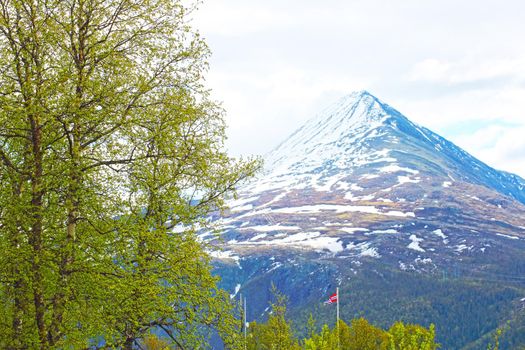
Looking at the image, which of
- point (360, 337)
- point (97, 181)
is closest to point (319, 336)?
point (97, 181)

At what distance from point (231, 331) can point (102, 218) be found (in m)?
5.70

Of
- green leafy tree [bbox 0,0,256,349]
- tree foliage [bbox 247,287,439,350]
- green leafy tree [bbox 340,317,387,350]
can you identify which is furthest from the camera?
green leafy tree [bbox 340,317,387,350]

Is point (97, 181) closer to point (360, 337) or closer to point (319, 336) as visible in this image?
point (319, 336)

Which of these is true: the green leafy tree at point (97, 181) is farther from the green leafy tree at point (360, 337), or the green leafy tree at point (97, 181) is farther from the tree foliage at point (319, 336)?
the green leafy tree at point (360, 337)

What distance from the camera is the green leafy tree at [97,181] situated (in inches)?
759

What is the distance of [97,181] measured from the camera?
861 inches

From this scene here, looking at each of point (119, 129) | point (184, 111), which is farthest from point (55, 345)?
point (184, 111)

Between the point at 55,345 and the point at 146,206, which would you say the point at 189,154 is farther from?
the point at 55,345

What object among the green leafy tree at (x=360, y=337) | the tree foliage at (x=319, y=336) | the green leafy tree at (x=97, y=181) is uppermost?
the green leafy tree at (x=97, y=181)

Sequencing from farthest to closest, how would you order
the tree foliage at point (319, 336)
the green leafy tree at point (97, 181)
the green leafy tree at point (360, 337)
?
the green leafy tree at point (360, 337), the green leafy tree at point (97, 181), the tree foliage at point (319, 336)

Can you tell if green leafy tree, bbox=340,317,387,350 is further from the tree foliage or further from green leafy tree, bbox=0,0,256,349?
green leafy tree, bbox=0,0,256,349

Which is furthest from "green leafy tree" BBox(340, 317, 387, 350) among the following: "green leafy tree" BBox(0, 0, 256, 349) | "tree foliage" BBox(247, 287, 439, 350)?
"green leafy tree" BBox(0, 0, 256, 349)

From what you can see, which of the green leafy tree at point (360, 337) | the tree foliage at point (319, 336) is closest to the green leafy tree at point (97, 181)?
the tree foliage at point (319, 336)

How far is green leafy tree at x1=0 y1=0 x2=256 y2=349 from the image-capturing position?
19.3 meters
